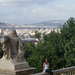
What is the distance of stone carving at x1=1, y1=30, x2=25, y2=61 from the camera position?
8.17 metres

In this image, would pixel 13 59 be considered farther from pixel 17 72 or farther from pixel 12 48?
pixel 17 72

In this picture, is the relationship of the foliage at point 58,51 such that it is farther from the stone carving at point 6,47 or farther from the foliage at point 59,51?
the stone carving at point 6,47

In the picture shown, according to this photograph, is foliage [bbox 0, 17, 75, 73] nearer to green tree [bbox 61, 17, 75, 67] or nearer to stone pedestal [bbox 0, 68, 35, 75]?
green tree [bbox 61, 17, 75, 67]

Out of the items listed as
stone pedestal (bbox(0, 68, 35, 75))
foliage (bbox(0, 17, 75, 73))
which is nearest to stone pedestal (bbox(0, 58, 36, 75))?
stone pedestal (bbox(0, 68, 35, 75))

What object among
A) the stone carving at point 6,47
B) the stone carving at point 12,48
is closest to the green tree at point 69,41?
the stone carving at point 12,48

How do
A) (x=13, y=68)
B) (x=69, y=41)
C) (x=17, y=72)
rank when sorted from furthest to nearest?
(x=69, y=41) < (x=13, y=68) < (x=17, y=72)

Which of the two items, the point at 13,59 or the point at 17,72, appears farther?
the point at 13,59

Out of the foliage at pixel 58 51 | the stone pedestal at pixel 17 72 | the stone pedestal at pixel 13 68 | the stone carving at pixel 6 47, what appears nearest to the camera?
the stone pedestal at pixel 17 72

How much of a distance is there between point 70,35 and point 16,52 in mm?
22640

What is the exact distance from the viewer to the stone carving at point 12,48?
322 inches

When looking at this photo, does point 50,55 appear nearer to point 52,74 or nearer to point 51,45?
point 51,45

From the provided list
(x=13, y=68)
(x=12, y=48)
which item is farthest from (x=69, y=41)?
(x=13, y=68)

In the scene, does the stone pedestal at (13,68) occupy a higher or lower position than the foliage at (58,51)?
higher

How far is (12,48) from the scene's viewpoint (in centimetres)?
841
